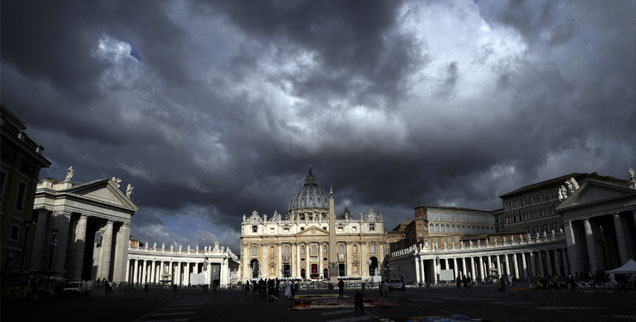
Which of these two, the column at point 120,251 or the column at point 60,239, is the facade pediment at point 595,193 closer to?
the column at point 120,251

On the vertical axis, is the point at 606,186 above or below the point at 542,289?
above

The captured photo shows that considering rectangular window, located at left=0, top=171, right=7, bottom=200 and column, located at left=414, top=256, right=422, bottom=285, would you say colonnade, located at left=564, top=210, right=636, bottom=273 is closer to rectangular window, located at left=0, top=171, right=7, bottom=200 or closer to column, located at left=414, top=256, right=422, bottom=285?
column, located at left=414, top=256, right=422, bottom=285

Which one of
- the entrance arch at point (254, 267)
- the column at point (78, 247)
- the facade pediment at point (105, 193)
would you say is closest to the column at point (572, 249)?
the facade pediment at point (105, 193)

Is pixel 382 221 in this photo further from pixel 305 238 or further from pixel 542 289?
pixel 542 289

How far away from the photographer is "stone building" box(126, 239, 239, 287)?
7446 centimetres

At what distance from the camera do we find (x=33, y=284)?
2794 centimetres

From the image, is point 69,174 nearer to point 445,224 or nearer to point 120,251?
point 120,251

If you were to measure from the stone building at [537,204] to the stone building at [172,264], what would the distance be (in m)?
54.7

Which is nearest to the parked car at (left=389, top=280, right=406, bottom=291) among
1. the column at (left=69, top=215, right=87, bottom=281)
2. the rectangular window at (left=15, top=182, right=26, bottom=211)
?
the column at (left=69, top=215, right=87, bottom=281)

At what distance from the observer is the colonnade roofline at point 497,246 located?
57.9 meters

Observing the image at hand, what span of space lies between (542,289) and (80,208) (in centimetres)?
4298

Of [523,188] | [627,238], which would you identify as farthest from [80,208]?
[523,188]

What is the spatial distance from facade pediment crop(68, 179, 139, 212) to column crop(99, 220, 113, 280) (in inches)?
95.3

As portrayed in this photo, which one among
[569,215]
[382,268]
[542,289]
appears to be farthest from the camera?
[382,268]
